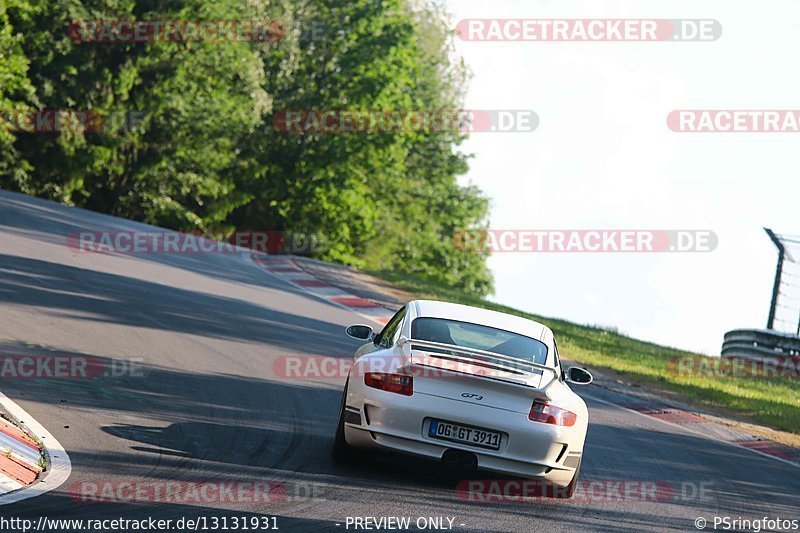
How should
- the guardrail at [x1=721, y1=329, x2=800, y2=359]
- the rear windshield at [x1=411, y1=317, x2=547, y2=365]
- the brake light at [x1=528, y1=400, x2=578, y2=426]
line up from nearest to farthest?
1. the brake light at [x1=528, y1=400, x2=578, y2=426]
2. the rear windshield at [x1=411, y1=317, x2=547, y2=365]
3. the guardrail at [x1=721, y1=329, x2=800, y2=359]

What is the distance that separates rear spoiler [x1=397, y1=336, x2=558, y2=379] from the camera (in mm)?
8414

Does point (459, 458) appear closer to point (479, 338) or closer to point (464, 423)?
point (464, 423)

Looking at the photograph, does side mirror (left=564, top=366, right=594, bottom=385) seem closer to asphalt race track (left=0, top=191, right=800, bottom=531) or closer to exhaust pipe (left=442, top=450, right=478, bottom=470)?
asphalt race track (left=0, top=191, right=800, bottom=531)

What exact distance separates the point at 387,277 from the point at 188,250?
4.95m

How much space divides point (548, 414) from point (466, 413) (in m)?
0.63

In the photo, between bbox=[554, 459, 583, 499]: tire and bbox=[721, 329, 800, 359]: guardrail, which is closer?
bbox=[554, 459, 583, 499]: tire

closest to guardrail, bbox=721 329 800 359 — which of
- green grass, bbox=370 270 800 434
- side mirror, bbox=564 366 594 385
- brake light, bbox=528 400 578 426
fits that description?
green grass, bbox=370 270 800 434

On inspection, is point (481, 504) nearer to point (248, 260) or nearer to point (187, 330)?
point (187, 330)

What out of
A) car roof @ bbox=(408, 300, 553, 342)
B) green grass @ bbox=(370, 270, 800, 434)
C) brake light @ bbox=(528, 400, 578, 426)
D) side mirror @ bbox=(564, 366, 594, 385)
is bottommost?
green grass @ bbox=(370, 270, 800, 434)

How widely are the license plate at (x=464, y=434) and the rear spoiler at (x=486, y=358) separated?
22.5 inches

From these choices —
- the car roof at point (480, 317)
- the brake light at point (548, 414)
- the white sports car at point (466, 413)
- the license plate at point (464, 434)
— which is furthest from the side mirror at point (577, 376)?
the license plate at point (464, 434)

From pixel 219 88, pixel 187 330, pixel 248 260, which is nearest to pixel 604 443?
pixel 187 330

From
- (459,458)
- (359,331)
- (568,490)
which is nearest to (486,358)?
(459,458)

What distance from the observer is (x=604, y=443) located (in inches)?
455
